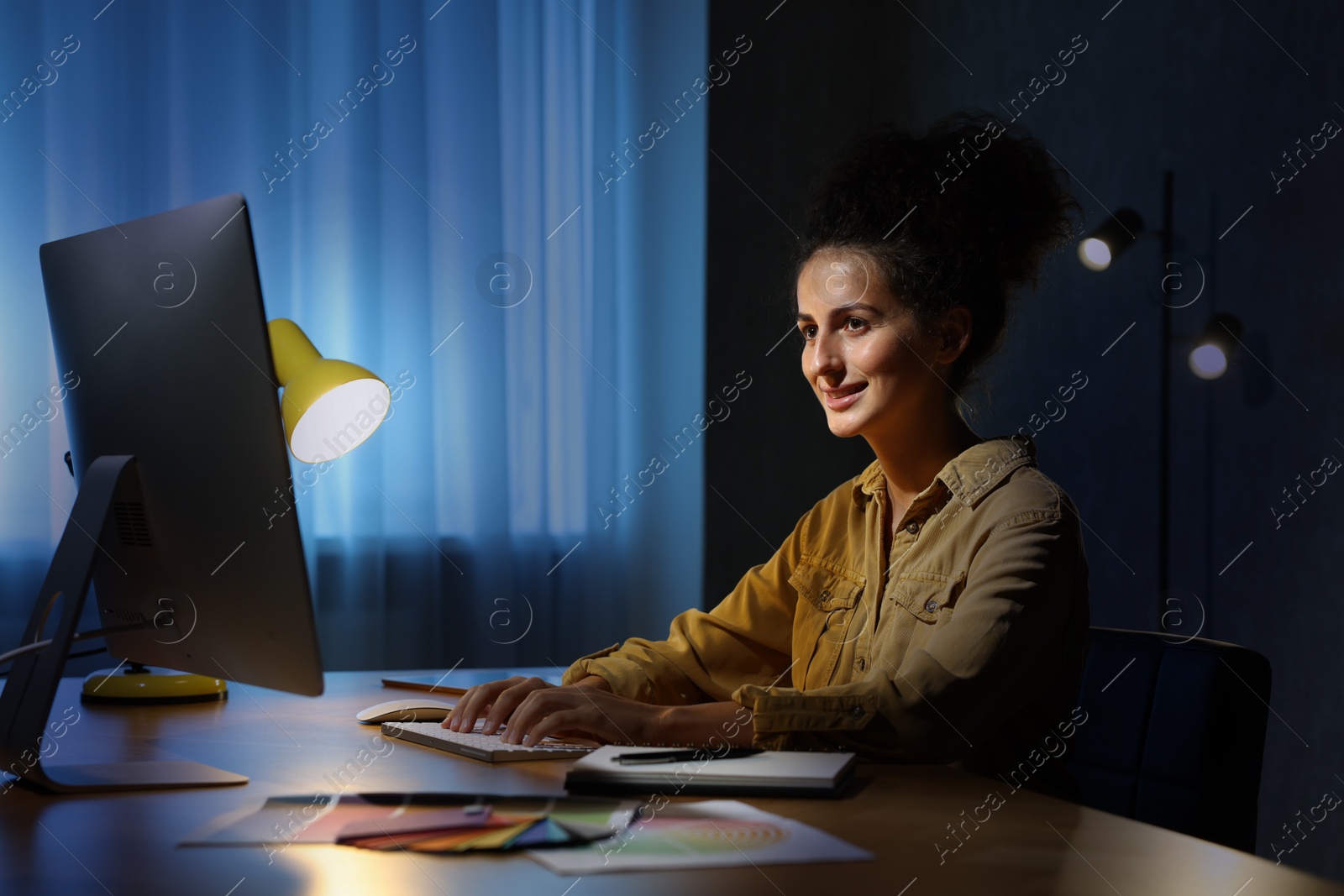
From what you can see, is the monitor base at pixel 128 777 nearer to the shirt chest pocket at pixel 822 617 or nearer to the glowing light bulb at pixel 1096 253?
the shirt chest pocket at pixel 822 617

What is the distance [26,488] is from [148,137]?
0.88 meters

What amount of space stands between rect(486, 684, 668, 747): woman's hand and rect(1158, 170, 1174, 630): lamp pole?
5.14 feet

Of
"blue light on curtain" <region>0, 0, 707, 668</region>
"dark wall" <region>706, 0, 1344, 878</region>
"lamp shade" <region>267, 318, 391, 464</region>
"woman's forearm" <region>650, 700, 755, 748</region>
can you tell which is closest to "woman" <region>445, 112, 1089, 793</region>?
"woman's forearm" <region>650, 700, 755, 748</region>

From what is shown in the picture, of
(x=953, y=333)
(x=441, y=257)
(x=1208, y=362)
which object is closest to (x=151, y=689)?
(x=953, y=333)

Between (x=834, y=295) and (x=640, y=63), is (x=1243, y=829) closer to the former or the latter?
(x=834, y=295)

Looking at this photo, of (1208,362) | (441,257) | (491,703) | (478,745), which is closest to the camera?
(478,745)

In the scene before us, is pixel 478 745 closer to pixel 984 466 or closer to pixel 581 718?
pixel 581 718

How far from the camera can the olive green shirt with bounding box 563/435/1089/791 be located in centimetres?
102

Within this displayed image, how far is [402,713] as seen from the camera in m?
1.22

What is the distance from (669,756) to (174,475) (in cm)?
45

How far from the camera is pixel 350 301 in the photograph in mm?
2920

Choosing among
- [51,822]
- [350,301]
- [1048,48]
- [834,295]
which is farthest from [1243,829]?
[350,301]

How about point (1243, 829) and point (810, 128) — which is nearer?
point (1243, 829)

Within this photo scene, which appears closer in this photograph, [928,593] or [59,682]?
[59,682]
